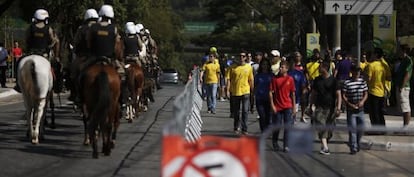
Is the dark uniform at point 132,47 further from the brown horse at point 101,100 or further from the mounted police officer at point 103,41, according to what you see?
the brown horse at point 101,100

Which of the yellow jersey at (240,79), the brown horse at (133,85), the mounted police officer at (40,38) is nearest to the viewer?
the mounted police officer at (40,38)

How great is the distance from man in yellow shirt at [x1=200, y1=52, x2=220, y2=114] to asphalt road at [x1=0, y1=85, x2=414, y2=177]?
4914 mm

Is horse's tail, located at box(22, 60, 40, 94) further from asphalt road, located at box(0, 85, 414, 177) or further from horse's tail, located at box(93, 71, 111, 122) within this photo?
horse's tail, located at box(93, 71, 111, 122)

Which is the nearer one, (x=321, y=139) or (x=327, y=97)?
(x=321, y=139)

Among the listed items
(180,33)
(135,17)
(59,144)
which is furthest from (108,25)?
(180,33)

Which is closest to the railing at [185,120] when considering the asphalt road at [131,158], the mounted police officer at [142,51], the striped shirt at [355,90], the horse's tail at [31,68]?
the asphalt road at [131,158]

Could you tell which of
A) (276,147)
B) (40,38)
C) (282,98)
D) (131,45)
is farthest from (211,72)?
(276,147)

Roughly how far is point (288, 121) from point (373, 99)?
298cm

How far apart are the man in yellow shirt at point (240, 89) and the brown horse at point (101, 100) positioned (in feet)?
16.3

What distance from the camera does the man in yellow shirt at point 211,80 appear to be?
958 inches

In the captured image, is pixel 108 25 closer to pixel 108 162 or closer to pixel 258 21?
pixel 108 162

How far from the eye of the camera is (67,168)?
40.3 ft

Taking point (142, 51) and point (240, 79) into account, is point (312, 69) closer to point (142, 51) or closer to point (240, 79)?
point (142, 51)

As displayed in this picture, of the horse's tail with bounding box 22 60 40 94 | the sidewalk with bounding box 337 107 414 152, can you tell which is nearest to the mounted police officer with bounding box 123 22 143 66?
the horse's tail with bounding box 22 60 40 94
